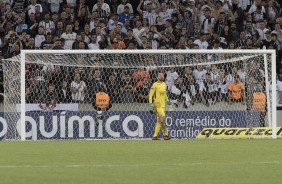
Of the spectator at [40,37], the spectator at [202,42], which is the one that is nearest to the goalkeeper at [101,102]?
the spectator at [40,37]

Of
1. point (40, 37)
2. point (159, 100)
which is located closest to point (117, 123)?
point (159, 100)

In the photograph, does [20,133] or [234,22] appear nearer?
[20,133]

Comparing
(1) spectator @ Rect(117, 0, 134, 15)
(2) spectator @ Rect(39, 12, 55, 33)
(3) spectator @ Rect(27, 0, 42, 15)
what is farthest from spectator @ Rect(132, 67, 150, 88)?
(3) spectator @ Rect(27, 0, 42, 15)

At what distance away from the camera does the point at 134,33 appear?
29250mm

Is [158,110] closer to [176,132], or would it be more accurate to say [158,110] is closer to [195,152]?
[176,132]

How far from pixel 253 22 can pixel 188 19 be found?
2.42 metres

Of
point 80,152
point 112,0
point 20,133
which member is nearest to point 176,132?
point 20,133

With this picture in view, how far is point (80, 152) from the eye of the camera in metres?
17.9

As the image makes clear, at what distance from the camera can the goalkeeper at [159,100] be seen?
24.6 m

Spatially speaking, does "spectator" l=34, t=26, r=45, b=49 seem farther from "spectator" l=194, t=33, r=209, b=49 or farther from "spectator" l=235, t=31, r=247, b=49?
"spectator" l=235, t=31, r=247, b=49

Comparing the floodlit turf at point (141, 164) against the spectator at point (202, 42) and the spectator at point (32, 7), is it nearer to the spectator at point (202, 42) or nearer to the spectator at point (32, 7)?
the spectator at point (202, 42)

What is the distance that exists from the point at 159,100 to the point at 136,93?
1.28 m

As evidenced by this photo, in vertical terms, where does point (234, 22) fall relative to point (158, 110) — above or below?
above

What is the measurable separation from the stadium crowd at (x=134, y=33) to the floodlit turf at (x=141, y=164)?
5.75 meters
